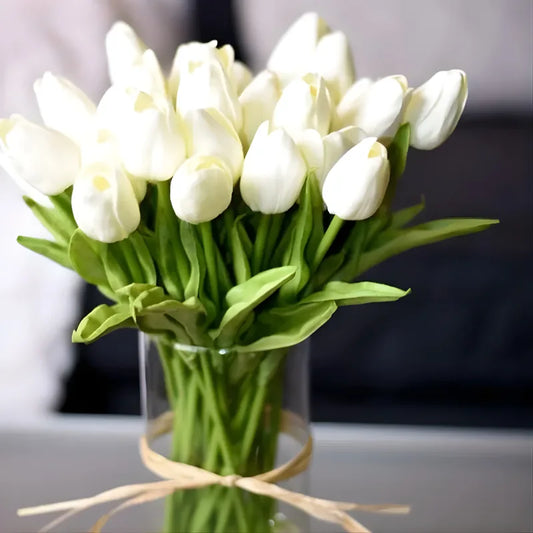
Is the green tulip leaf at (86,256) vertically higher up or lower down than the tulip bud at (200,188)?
lower down

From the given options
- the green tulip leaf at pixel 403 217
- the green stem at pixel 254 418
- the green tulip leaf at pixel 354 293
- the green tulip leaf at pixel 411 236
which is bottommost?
the green stem at pixel 254 418

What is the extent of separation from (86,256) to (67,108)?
8 cm

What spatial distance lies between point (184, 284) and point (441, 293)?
396 mm

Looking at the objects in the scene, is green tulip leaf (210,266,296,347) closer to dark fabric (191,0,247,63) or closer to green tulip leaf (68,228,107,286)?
green tulip leaf (68,228,107,286)

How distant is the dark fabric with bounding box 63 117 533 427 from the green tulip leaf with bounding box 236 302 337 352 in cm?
32

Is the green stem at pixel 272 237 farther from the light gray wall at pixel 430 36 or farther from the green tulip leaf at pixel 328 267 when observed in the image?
the light gray wall at pixel 430 36

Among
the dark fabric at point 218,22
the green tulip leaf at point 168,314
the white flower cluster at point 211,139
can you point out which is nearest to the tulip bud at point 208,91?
the white flower cluster at point 211,139

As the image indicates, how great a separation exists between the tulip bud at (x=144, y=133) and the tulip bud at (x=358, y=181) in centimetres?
8

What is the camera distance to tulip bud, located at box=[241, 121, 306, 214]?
1.38 feet

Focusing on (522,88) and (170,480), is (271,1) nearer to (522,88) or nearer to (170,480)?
(522,88)

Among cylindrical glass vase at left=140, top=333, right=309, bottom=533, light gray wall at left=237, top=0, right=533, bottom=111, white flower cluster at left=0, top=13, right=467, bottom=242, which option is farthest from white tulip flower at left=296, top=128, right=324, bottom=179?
light gray wall at left=237, top=0, right=533, bottom=111

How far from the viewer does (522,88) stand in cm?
76

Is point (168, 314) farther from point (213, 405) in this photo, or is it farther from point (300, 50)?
point (300, 50)

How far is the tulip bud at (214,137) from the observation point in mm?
420
